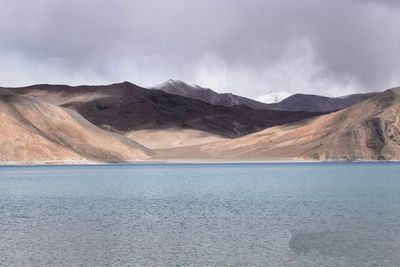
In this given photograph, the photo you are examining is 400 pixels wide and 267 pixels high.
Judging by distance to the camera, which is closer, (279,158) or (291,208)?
(291,208)

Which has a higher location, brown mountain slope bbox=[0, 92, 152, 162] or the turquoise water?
brown mountain slope bbox=[0, 92, 152, 162]

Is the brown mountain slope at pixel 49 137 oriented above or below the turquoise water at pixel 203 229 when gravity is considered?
above

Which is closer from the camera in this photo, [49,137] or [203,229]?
[203,229]

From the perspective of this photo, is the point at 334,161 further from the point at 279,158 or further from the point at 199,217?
the point at 199,217

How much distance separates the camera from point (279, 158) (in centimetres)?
19588

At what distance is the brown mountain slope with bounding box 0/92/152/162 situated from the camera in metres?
145

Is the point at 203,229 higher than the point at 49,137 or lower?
lower

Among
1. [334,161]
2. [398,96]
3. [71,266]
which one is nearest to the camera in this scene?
[71,266]

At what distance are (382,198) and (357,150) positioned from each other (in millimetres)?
124380

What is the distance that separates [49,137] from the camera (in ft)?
519

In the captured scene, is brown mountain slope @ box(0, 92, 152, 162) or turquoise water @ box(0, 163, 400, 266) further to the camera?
brown mountain slope @ box(0, 92, 152, 162)

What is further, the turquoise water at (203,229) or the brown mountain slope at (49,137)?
the brown mountain slope at (49,137)

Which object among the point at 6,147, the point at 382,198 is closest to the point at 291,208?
the point at 382,198

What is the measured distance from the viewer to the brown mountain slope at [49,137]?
14525 cm
